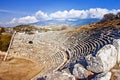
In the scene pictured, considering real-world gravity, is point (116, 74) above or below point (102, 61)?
below

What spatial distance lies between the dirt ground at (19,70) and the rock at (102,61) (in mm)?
15495

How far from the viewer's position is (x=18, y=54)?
170 ft

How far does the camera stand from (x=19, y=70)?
1444 inches

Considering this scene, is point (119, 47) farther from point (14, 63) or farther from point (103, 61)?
point (14, 63)

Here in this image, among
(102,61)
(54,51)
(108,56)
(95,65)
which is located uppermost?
(108,56)

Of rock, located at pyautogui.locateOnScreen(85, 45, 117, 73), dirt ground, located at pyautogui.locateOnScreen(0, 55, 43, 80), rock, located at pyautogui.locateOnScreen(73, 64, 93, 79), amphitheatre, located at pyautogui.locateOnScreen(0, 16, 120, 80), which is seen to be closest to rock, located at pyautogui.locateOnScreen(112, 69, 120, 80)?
rock, located at pyautogui.locateOnScreen(85, 45, 117, 73)

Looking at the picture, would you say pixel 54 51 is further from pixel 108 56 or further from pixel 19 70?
pixel 108 56

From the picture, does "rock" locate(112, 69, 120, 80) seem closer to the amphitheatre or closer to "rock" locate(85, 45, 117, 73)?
"rock" locate(85, 45, 117, 73)

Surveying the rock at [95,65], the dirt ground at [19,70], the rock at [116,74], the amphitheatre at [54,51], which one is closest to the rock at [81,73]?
the rock at [95,65]

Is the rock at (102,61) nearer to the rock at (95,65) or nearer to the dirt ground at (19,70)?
the rock at (95,65)

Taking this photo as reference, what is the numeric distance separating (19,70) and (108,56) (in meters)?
21.8

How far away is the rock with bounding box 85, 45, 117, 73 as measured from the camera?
17.1 metres

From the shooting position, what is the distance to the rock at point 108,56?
1722cm

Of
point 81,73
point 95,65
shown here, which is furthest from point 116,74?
point 81,73
